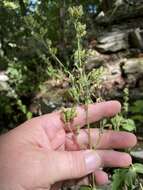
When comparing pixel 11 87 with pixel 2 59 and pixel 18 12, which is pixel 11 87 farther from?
pixel 18 12

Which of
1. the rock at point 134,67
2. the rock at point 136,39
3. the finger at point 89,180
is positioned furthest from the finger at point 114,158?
the rock at point 136,39

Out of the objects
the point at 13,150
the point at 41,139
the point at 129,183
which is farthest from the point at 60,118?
the point at 129,183

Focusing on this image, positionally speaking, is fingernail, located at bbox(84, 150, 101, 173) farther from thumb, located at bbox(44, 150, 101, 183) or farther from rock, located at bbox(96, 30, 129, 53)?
rock, located at bbox(96, 30, 129, 53)

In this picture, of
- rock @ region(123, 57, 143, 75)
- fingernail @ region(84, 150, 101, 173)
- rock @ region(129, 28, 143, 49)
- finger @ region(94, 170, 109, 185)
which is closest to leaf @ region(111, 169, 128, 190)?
fingernail @ region(84, 150, 101, 173)

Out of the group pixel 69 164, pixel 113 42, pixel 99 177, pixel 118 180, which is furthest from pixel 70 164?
pixel 113 42

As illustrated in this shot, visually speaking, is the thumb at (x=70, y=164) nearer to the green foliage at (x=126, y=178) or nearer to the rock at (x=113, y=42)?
the green foliage at (x=126, y=178)
